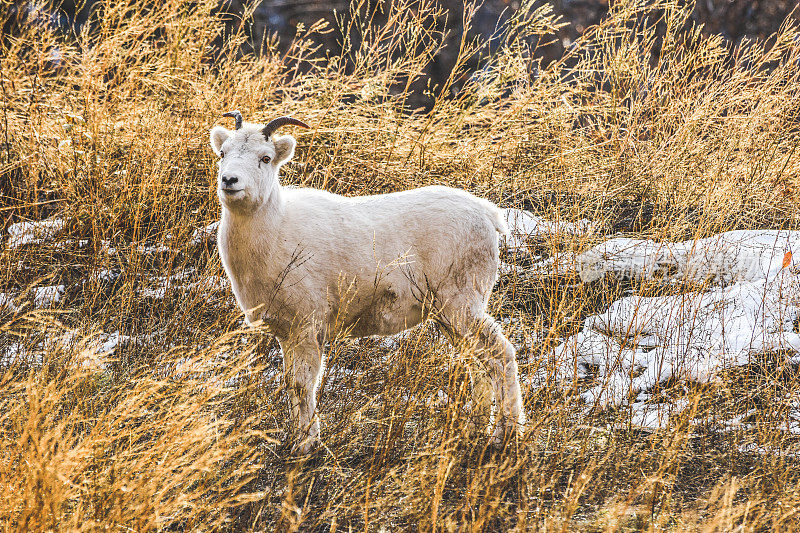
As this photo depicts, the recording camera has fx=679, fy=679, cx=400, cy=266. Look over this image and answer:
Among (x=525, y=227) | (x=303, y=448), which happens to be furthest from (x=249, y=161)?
(x=525, y=227)

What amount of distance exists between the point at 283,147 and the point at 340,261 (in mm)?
614

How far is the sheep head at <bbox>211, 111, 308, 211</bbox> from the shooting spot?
2.95m

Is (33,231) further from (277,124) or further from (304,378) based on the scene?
(304,378)

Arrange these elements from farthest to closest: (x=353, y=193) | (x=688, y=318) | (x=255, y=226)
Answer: (x=353, y=193)
(x=688, y=318)
(x=255, y=226)

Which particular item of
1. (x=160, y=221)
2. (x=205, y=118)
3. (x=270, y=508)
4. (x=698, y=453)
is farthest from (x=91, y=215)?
(x=698, y=453)

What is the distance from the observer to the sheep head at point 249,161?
9.69ft

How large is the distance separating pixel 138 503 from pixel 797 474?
2.52 meters

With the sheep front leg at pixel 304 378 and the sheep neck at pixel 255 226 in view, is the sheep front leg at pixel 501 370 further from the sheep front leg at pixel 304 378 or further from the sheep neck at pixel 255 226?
the sheep neck at pixel 255 226

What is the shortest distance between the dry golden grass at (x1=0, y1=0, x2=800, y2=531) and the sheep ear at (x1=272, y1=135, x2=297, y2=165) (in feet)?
2.76

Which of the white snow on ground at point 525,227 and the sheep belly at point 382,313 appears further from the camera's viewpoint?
the white snow on ground at point 525,227

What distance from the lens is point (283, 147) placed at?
A: 127 inches

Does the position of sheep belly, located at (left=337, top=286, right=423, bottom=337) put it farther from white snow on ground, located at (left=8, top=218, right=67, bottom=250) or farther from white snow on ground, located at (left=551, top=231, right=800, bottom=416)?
white snow on ground, located at (left=8, top=218, right=67, bottom=250)

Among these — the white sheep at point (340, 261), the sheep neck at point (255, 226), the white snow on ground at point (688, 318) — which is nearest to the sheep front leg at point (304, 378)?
the white sheep at point (340, 261)

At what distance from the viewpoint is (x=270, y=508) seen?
2516 mm
